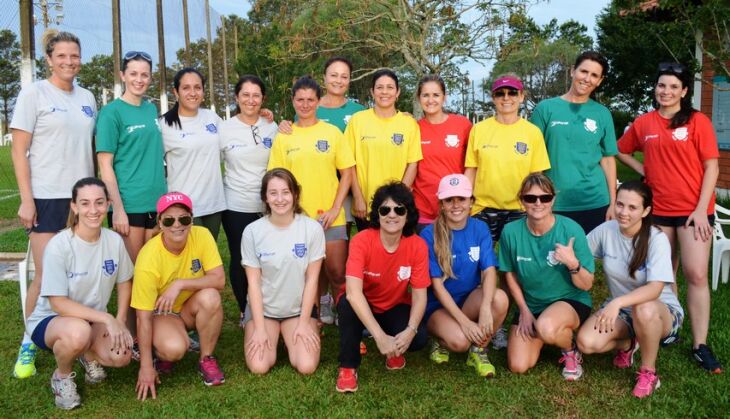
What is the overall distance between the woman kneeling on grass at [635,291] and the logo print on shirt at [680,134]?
654 mm

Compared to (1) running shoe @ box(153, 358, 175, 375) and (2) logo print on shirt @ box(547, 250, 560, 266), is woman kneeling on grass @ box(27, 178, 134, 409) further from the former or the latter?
(2) logo print on shirt @ box(547, 250, 560, 266)

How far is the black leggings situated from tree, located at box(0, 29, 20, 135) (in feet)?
106

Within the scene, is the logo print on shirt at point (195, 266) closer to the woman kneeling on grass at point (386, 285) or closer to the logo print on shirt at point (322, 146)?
the woman kneeling on grass at point (386, 285)

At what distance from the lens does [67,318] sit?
141 inches

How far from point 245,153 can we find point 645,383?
314 centimetres

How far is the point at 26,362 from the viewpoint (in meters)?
4.08

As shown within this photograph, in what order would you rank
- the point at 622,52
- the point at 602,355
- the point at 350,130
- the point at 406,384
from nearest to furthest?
the point at 406,384
the point at 602,355
the point at 350,130
the point at 622,52

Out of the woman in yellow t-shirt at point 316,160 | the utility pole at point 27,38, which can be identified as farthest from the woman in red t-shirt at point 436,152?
the utility pole at point 27,38

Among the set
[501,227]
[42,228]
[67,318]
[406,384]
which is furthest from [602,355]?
[42,228]

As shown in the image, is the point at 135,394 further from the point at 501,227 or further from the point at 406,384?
the point at 501,227

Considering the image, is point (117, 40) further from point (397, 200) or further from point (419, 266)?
point (419, 266)

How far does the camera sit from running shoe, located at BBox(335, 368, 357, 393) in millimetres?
3689

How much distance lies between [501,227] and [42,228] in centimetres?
326

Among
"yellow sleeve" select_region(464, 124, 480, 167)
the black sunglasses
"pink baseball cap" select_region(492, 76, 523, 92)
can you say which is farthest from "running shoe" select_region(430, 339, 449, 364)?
the black sunglasses
